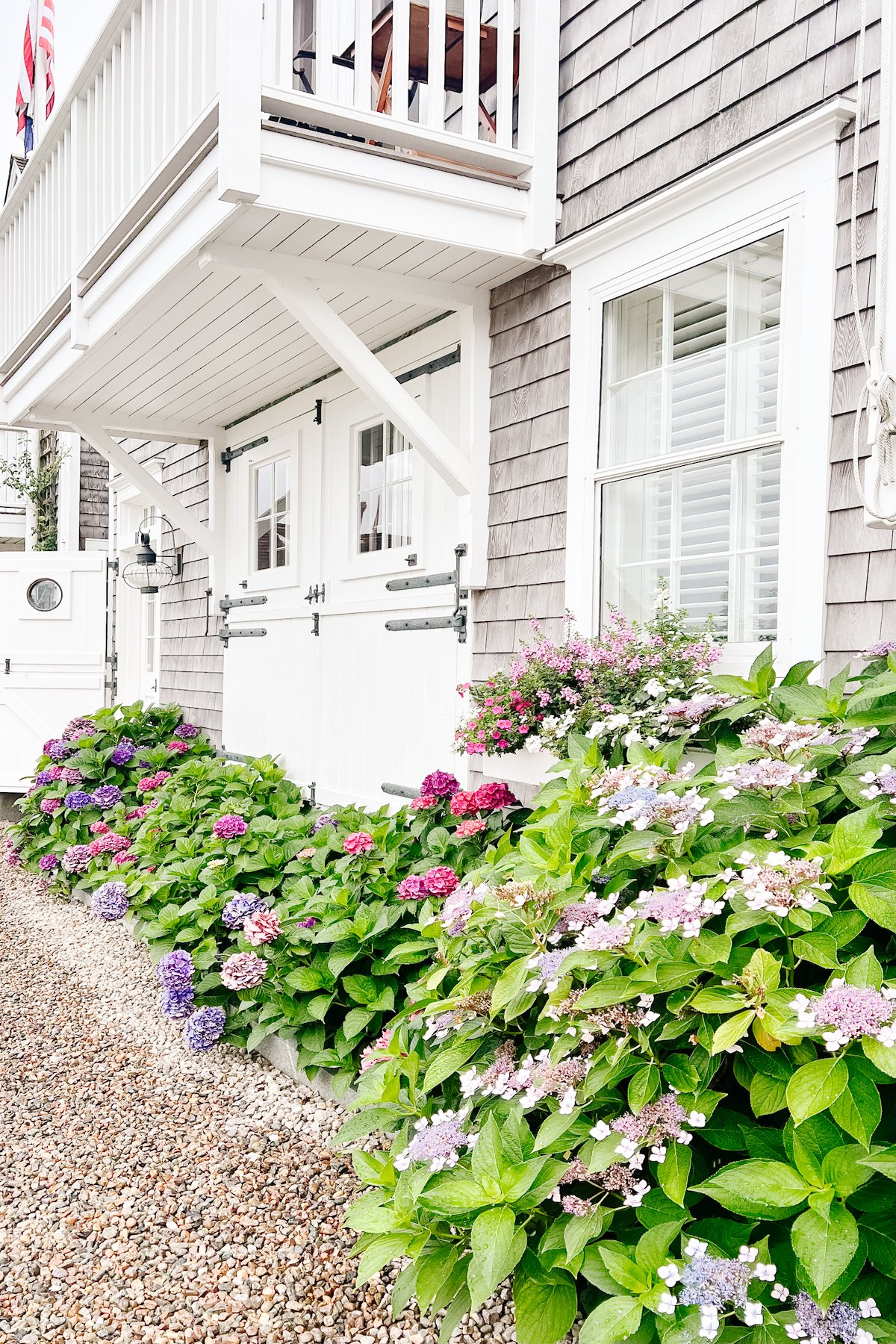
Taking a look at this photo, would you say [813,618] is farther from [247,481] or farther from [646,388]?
[247,481]

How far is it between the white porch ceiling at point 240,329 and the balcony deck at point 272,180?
1 centimetres

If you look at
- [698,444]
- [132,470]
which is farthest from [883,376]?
[132,470]

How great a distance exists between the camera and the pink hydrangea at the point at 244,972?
2.87 m

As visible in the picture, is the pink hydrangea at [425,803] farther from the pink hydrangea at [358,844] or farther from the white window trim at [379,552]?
the white window trim at [379,552]

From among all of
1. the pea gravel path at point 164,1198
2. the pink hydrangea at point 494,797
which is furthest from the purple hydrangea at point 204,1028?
the pink hydrangea at point 494,797

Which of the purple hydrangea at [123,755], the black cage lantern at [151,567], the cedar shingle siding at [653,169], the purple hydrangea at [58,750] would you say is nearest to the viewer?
the cedar shingle siding at [653,169]

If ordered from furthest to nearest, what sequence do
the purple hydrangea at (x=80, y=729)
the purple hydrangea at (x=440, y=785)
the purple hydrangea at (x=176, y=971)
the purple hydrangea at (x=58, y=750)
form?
the purple hydrangea at (x=80, y=729) < the purple hydrangea at (x=58, y=750) < the purple hydrangea at (x=440, y=785) < the purple hydrangea at (x=176, y=971)

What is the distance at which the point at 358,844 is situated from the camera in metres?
3.12

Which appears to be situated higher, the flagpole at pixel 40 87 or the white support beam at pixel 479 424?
the flagpole at pixel 40 87

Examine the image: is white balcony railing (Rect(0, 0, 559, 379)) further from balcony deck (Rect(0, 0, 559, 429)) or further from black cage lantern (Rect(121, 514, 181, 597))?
black cage lantern (Rect(121, 514, 181, 597))

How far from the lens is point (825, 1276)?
109 cm

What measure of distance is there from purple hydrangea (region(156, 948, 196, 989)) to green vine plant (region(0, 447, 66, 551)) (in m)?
A: 7.42

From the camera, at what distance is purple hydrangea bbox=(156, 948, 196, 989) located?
3201mm

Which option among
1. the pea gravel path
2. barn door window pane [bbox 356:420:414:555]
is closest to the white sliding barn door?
barn door window pane [bbox 356:420:414:555]
